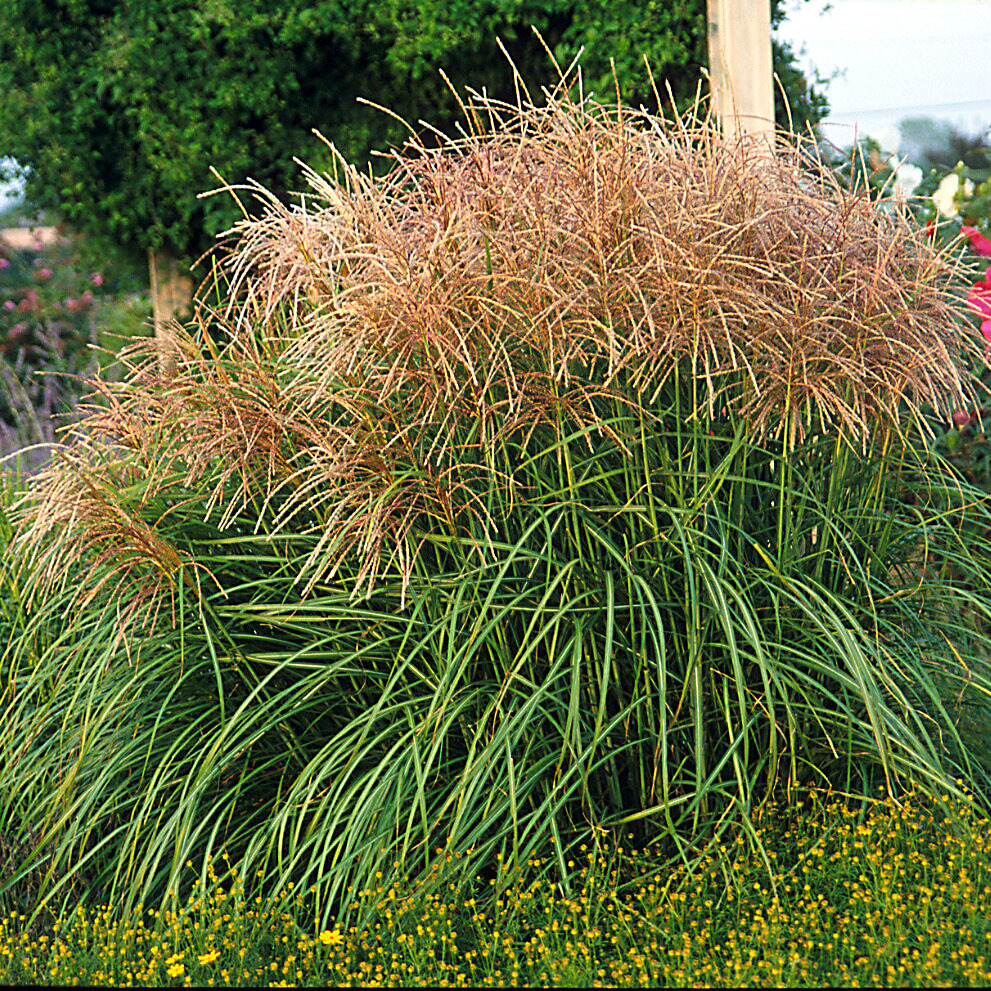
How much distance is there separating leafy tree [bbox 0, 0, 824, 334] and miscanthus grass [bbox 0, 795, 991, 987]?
400 centimetres

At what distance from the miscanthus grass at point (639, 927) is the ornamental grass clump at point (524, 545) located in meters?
Result: 0.11

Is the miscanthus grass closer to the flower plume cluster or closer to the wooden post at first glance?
the flower plume cluster

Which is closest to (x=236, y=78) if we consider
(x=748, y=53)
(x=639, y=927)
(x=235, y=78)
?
(x=235, y=78)

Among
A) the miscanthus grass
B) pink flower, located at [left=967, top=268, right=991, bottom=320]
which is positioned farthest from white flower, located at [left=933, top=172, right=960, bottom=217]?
the miscanthus grass

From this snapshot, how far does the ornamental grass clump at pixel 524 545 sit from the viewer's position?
274 cm

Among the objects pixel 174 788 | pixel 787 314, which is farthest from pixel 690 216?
pixel 174 788

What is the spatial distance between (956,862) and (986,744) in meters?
0.78

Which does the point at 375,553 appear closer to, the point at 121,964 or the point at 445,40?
the point at 121,964

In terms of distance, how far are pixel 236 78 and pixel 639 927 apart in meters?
4.95

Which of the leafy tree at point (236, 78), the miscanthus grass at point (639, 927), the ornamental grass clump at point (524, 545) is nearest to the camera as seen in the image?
the miscanthus grass at point (639, 927)

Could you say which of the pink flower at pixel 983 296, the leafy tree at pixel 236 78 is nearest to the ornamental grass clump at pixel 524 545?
the pink flower at pixel 983 296

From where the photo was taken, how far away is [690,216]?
2.85 m

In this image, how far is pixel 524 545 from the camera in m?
2.99

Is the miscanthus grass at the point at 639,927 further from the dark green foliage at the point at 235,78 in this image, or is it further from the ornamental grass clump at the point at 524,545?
the dark green foliage at the point at 235,78
